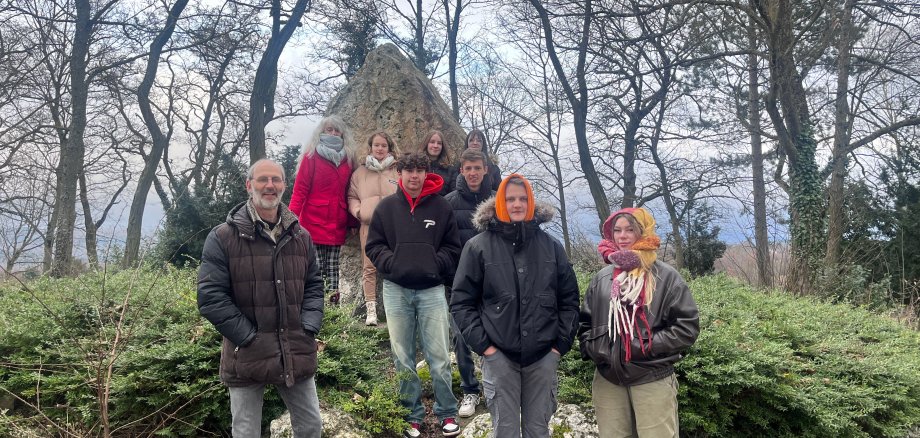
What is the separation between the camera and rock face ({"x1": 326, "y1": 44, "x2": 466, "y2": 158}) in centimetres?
767

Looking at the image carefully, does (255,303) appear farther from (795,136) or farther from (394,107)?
(795,136)

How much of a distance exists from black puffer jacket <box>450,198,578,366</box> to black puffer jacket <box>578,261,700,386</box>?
18 cm

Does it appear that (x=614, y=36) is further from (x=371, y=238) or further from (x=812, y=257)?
(x=371, y=238)

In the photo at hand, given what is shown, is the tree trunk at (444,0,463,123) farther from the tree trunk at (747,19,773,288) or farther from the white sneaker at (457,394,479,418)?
the white sneaker at (457,394,479,418)

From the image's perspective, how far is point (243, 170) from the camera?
9.61 metres

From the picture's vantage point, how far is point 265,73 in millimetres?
11766

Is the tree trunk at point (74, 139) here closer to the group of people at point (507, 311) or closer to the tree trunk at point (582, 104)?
the tree trunk at point (582, 104)

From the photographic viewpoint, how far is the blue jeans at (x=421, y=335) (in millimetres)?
3920

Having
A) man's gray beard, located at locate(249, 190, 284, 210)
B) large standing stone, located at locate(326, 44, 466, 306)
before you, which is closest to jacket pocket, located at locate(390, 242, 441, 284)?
man's gray beard, located at locate(249, 190, 284, 210)

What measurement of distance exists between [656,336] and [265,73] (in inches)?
429

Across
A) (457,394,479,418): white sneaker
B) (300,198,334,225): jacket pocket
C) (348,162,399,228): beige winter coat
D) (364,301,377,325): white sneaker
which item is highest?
(348,162,399,228): beige winter coat

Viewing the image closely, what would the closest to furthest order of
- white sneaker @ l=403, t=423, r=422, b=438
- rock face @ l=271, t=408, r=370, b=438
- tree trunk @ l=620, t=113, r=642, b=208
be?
1. rock face @ l=271, t=408, r=370, b=438
2. white sneaker @ l=403, t=423, r=422, b=438
3. tree trunk @ l=620, t=113, r=642, b=208

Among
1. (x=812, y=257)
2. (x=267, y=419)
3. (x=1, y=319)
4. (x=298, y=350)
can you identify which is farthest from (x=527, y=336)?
(x=812, y=257)

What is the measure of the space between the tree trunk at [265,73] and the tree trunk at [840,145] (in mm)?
11165
